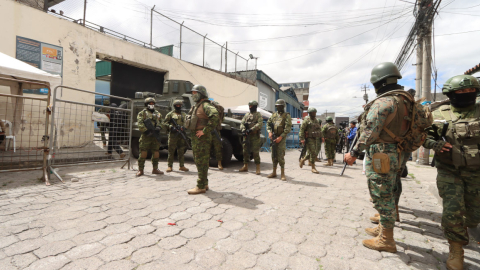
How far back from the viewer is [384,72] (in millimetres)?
2316

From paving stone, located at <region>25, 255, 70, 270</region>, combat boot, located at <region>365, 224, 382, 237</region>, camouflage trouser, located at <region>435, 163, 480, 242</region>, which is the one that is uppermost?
camouflage trouser, located at <region>435, 163, 480, 242</region>

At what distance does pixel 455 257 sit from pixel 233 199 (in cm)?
238

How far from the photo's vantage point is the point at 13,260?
5.75ft

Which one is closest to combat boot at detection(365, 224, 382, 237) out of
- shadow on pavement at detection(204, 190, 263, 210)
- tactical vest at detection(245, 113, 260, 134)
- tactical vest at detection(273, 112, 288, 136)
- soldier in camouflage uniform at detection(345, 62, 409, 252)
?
soldier in camouflage uniform at detection(345, 62, 409, 252)

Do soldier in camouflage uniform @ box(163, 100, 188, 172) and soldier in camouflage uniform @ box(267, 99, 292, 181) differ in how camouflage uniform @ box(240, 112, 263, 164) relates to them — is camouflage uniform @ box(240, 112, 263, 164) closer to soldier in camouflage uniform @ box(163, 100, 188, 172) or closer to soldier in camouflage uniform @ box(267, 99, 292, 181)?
soldier in camouflage uniform @ box(267, 99, 292, 181)

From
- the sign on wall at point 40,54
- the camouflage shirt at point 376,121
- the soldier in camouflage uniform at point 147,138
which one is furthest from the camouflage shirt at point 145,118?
the sign on wall at point 40,54

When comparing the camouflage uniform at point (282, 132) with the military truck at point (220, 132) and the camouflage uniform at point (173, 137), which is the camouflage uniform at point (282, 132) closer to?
the military truck at point (220, 132)

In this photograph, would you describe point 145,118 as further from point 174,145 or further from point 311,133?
point 311,133

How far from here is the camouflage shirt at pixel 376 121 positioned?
82.3 inches

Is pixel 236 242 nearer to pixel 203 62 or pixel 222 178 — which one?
pixel 222 178

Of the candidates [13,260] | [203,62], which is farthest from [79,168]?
[203,62]

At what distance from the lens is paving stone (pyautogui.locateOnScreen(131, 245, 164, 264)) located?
1.82 metres

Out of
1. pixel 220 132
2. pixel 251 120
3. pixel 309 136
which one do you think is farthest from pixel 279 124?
pixel 220 132

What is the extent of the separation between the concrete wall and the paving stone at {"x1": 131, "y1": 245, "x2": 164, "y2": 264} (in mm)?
4402
